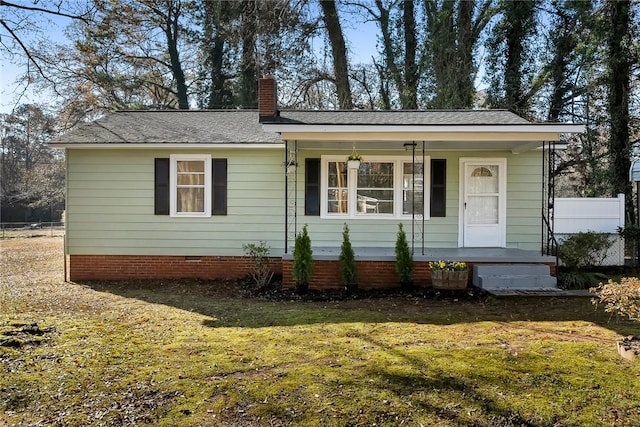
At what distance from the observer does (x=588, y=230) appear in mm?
10977

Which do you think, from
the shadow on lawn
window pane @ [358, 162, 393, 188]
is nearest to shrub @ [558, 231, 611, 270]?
the shadow on lawn

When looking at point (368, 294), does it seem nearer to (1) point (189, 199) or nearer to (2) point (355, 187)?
(2) point (355, 187)

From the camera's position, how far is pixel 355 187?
32.4ft

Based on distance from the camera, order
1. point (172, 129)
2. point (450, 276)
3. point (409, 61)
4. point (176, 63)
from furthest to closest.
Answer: point (176, 63) → point (409, 61) → point (172, 129) → point (450, 276)

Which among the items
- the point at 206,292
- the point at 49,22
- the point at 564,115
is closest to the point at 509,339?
the point at 206,292

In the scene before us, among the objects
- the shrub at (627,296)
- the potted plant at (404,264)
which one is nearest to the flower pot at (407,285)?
the potted plant at (404,264)

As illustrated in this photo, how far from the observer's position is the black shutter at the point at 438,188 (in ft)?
32.2

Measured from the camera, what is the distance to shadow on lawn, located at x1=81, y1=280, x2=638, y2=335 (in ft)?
21.1

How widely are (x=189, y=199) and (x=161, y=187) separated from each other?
64 centimetres

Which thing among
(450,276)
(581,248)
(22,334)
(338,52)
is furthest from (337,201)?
(338,52)

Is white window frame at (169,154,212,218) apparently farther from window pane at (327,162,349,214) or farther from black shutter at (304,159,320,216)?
window pane at (327,162,349,214)

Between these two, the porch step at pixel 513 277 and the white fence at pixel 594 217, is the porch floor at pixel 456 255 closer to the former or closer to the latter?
the porch step at pixel 513 277

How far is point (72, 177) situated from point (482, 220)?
880cm

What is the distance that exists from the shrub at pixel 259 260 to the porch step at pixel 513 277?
4.01 metres
